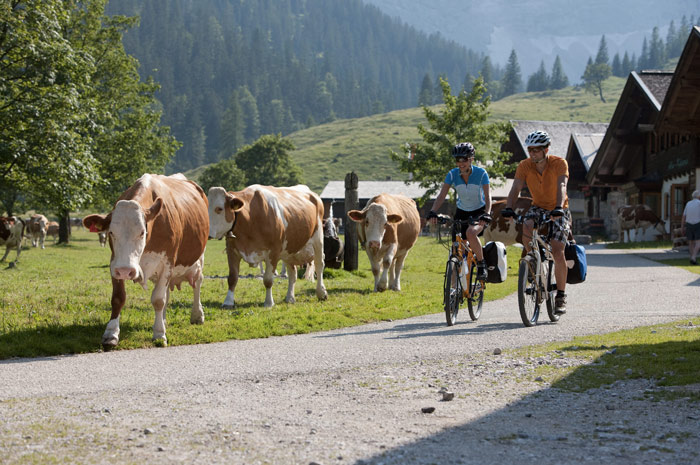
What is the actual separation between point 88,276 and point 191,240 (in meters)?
12.0

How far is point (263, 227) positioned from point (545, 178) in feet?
16.5

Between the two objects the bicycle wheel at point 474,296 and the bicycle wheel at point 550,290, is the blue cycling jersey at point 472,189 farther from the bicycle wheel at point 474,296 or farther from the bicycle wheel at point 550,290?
the bicycle wheel at point 550,290

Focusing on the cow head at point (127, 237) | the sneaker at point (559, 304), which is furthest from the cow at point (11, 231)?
the sneaker at point (559, 304)

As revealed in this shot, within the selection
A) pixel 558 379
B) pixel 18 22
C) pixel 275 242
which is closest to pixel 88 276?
pixel 18 22

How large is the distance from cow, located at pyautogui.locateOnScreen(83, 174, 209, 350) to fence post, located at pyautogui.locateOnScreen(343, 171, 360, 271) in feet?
28.6

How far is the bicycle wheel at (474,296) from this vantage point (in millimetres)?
11000

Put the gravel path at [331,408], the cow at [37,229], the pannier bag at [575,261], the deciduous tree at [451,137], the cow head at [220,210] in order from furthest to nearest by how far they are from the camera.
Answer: the deciduous tree at [451,137] < the cow at [37,229] < the cow head at [220,210] < the pannier bag at [575,261] < the gravel path at [331,408]

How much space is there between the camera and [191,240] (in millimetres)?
10539

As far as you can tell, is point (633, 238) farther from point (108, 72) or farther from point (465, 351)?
point (465, 351)

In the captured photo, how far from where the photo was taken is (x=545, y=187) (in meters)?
10.5

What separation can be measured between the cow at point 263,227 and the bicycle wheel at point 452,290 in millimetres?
3619

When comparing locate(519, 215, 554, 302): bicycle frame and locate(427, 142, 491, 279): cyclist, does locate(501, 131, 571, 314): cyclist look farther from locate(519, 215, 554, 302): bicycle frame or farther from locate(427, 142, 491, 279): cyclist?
locate(427, 142, 491, 279): cyclist

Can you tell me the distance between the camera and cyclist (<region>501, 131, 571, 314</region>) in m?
10.3

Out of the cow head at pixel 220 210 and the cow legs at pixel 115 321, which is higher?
the cow head at pixel 220 210
